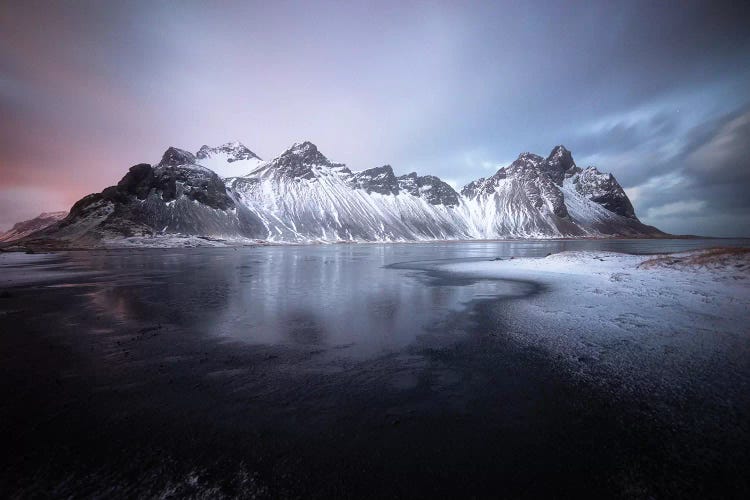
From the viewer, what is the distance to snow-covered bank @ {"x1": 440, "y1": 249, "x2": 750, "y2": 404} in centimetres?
762

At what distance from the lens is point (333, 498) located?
13.8 feet

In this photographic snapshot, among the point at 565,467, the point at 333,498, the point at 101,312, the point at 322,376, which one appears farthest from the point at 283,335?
the point at 101,312

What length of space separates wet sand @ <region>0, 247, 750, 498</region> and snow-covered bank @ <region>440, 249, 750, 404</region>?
104 centimetres

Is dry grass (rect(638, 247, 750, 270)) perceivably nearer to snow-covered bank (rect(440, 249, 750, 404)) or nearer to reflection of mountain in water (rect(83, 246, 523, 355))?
snow-covered bank (rect(440, 249, 750, 404))

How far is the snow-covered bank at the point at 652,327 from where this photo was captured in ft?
25.0

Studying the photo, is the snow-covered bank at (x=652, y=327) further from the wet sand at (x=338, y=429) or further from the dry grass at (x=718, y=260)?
the wet sand at (x=338, y=429)

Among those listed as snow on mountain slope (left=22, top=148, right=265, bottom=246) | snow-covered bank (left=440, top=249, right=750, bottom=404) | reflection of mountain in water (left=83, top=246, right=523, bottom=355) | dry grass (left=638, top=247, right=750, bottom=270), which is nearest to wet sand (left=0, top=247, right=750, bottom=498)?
snow-covered bank (left=440, top=249, right=750, bottom=404)

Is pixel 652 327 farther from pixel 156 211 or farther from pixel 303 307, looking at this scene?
pixel 156 211

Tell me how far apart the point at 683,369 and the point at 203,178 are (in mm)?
207125

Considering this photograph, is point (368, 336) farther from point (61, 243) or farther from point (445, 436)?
point (61, 243)

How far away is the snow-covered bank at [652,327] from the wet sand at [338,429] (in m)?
1.04

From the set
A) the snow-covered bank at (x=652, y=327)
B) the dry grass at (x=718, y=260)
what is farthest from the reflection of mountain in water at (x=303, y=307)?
the dry grass at (x=718, y=260)

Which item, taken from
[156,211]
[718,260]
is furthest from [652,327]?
[156,211]

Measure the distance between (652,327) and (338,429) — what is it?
12.7 meters
